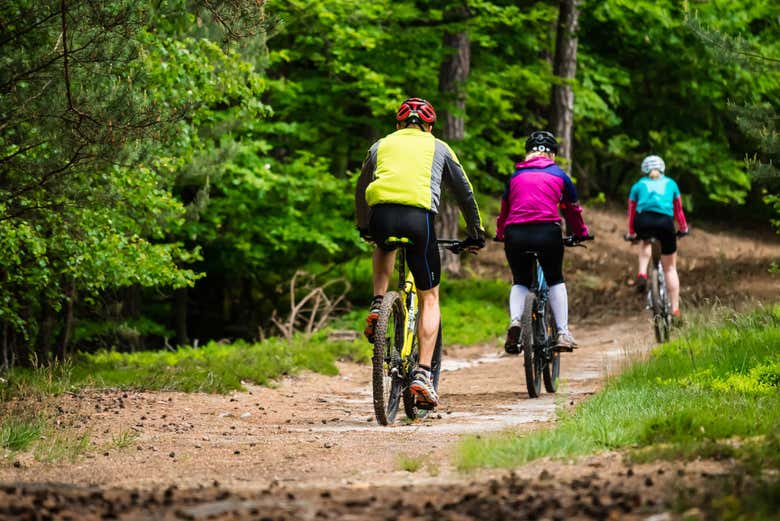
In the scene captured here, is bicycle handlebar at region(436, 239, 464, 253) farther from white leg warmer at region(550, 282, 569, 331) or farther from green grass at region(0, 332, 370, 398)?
green grass at region(0, 332, 370, 398)

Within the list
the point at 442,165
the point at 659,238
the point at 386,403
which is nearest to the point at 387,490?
the point at 386,403

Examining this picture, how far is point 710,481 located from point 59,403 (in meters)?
6.07

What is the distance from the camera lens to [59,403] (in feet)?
29.0

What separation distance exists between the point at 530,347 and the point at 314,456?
340 cm

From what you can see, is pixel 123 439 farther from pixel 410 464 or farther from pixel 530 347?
pixel 530 347

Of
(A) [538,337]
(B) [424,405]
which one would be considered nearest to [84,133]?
(B) [424,405]

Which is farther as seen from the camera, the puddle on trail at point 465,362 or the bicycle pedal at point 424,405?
the puddle on trail at point 465,362

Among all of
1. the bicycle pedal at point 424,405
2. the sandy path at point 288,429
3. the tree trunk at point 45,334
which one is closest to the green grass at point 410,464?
the sandy path at point 288,429

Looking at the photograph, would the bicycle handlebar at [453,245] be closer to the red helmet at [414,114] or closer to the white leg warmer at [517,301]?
the red helmet at [414,114]

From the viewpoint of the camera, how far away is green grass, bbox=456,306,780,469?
17.5 ft

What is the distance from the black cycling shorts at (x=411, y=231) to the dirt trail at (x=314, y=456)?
1.17 meters

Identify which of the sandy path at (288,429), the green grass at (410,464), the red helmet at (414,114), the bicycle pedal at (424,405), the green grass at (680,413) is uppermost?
the red helmet at (414,114)

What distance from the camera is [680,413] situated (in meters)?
5.84

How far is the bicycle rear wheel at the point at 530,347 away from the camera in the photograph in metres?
9.29
